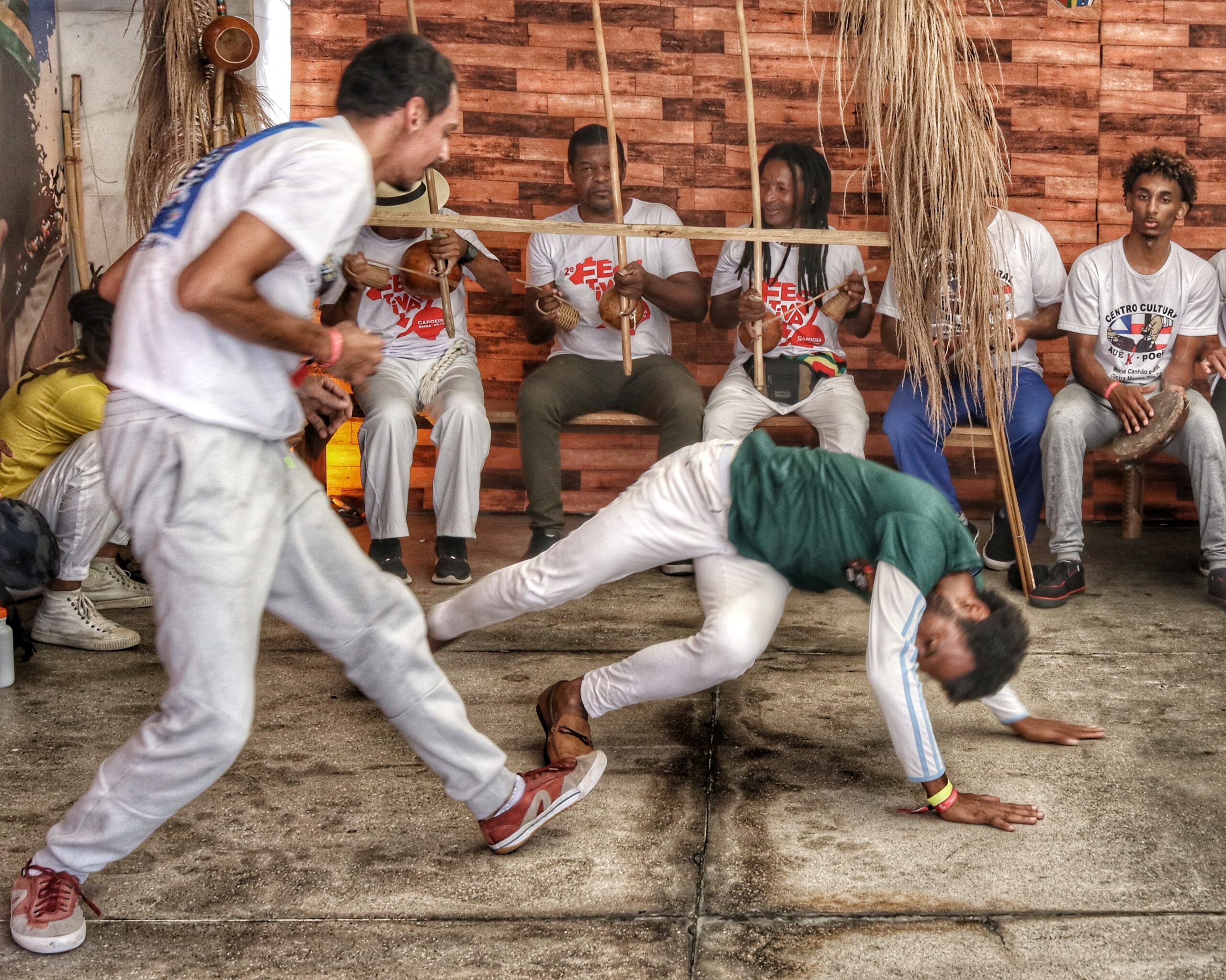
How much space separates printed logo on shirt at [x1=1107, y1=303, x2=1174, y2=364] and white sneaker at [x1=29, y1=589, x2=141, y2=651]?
3546mm

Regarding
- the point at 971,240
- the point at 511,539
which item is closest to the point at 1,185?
the point at 511,539

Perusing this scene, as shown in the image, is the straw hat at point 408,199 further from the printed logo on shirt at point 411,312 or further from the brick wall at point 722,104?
the brick wall at point 722,104

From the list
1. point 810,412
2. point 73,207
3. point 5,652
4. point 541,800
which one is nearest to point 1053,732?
point 541,800

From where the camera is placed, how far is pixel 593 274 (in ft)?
16.4

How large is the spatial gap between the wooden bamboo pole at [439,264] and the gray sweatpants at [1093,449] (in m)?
2.16

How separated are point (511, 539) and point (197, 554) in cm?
315

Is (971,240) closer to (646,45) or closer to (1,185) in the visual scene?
(646,45)

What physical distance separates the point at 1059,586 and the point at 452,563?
2079 mm

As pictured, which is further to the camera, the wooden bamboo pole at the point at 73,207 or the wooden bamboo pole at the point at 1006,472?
the wooden bamboo pole at the point at 73,207

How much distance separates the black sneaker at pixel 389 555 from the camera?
4.32m

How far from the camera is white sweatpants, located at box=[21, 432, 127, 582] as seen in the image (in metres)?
3.70

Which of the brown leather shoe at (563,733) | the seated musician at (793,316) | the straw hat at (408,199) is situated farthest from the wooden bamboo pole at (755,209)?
the brown leather shoe at (563,733)

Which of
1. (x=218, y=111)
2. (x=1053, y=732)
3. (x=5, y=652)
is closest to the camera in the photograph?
(x=1053, y=732)

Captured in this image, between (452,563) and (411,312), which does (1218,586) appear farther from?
(411,312)
